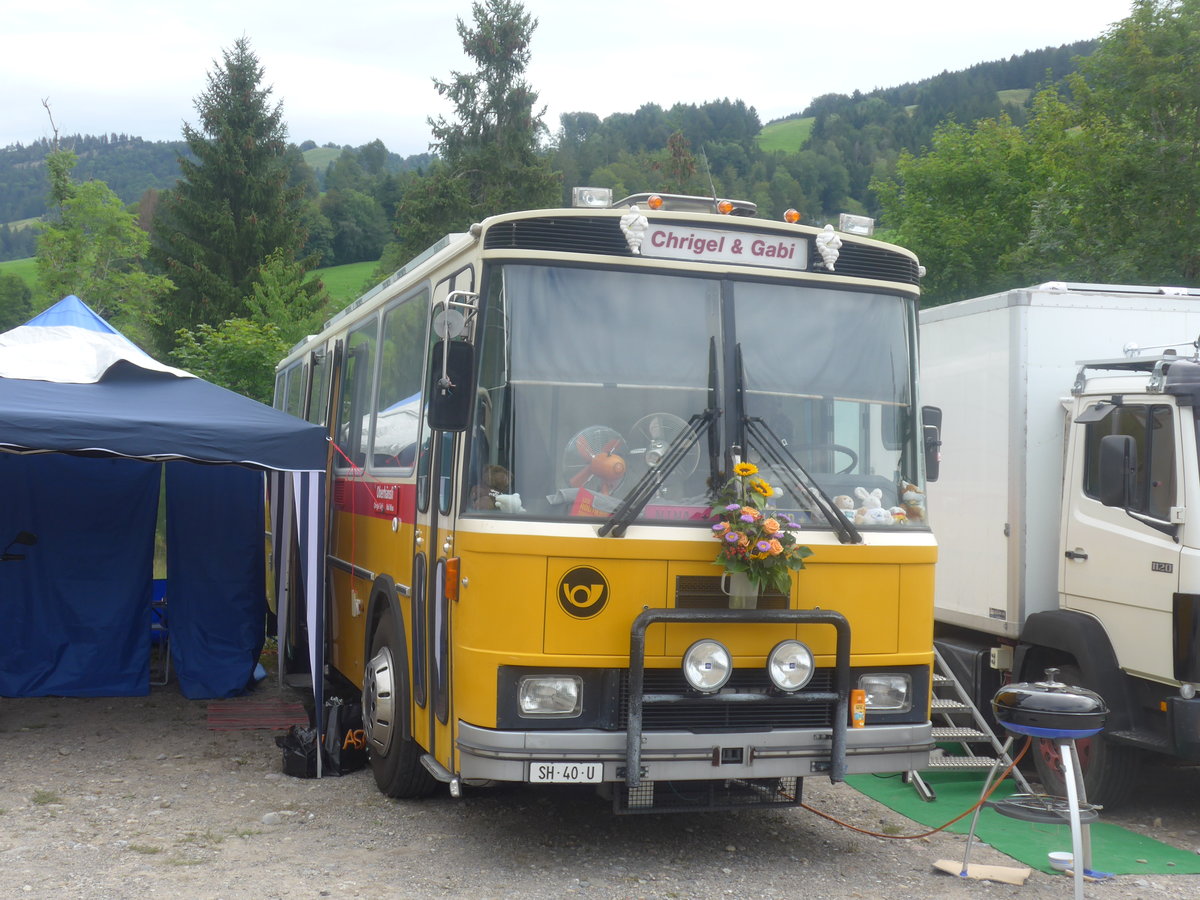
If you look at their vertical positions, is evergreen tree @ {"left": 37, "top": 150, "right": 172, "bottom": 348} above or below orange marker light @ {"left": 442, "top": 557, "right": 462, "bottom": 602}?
above

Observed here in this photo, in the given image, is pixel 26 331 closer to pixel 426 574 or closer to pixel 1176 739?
pixel 426 574

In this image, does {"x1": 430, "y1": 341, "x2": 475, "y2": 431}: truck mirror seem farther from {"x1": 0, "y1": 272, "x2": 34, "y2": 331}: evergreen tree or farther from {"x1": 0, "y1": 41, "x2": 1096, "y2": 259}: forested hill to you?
{"x1": 0, "y1": 272, "x2": 34, "y2": 331}: evergreen tree

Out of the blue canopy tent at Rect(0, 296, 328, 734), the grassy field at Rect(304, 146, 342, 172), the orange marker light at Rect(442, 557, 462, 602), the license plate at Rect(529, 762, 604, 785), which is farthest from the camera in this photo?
the grassy field at Rect(304, 146, 342, 172)

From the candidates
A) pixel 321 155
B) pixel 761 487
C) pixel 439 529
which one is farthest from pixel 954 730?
pixel 321 155

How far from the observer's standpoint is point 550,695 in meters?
5.44

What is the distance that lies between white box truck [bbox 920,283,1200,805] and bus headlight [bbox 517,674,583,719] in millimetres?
3174

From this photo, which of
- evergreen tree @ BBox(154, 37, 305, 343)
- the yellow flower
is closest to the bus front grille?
the yellow flower

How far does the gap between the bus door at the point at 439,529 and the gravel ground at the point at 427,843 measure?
593 millimetres

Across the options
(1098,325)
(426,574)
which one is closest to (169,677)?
(426,574)

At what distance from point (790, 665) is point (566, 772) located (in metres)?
1.11

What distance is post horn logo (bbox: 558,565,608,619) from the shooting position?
17.8ft

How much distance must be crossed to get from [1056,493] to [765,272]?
307 centimetres

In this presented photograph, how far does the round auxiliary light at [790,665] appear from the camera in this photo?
18.2ft

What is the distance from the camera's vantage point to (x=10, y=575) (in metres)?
9.83
